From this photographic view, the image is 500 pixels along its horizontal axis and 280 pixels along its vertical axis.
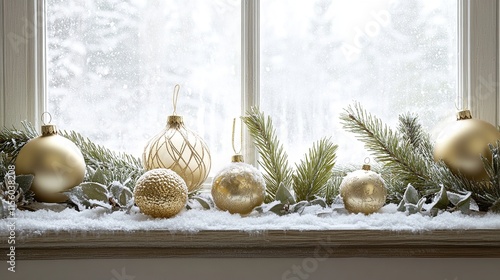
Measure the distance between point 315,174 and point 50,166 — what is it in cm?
55

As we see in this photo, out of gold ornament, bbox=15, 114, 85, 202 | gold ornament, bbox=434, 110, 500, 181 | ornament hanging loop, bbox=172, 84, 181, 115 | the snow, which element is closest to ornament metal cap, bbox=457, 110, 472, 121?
gold ornament, bbox=434, 110, 500, 181

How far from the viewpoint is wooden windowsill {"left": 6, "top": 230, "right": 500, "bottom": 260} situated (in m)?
0.95

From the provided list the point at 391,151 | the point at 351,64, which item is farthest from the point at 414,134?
the point at 351,64

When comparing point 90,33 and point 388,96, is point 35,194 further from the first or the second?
point 388,96

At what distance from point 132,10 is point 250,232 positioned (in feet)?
2.12

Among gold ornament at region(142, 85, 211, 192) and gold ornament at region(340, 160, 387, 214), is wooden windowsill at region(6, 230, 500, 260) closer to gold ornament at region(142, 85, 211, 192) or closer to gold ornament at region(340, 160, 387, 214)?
gold ornament at region(340, 160, 387, 214)

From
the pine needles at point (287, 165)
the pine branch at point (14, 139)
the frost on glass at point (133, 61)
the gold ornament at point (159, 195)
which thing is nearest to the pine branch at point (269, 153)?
the pine needles at point (287, 165)

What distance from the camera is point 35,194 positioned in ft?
3.76

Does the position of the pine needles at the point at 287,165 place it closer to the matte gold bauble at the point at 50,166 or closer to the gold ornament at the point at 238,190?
the gold ornament at the point at 238,190

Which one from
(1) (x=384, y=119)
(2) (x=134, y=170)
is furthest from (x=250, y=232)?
(1) (x=384, y=119)

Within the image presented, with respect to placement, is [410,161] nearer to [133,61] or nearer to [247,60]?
[247,60]

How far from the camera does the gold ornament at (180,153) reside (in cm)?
117

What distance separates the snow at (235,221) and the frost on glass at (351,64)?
1.00 feet

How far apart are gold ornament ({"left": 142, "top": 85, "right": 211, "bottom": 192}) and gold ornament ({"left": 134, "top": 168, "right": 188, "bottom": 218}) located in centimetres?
14
